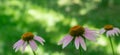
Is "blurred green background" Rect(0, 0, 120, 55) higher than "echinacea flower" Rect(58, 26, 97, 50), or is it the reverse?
"blurred green background" Rect(0, 0, 120, 55)

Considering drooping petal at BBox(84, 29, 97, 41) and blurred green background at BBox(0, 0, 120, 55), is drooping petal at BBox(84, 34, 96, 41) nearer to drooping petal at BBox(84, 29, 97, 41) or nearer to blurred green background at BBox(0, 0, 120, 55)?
drooping petal at BBox(84, 29, 97, 41)

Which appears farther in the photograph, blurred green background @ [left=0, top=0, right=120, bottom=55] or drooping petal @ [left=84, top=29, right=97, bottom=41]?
blurred green background @ [left=0, top=0, right=120, bottom=55]

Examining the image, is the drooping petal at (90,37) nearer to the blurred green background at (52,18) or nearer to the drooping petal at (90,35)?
the drooping petal at (90,35)

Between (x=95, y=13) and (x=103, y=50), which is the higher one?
(x=95, y=13)

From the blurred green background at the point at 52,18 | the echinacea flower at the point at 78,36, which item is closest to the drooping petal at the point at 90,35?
the echinacea flower at the point at 78,36

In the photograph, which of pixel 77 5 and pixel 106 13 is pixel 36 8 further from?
pixel 106 13

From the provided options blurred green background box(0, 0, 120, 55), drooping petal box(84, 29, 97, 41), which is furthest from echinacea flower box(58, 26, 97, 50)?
blurred green background box(0, 0, 120, 55)

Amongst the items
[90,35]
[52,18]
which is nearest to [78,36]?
[90,35]

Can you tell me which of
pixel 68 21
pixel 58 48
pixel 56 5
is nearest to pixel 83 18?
pixel 68 21
